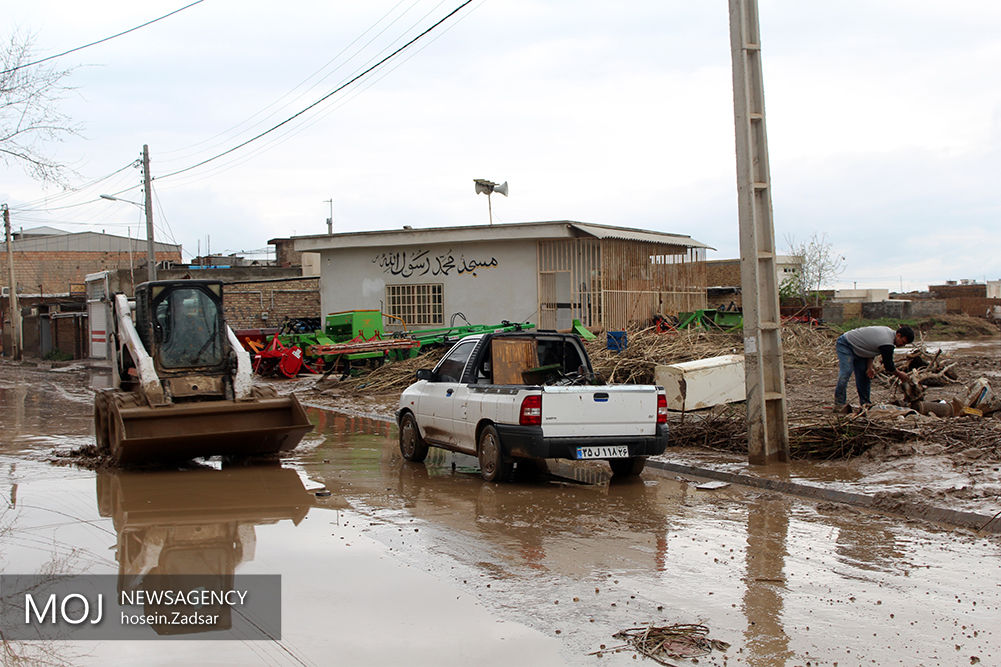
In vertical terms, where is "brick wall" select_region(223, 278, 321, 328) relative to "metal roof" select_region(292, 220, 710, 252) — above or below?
below

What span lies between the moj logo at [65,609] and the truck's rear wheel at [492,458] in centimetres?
481

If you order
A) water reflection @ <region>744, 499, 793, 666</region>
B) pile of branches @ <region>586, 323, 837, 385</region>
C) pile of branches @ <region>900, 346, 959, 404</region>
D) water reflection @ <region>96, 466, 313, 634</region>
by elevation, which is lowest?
water reflection @ <region>744, 499, 793, 666</region>

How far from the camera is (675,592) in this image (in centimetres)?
607

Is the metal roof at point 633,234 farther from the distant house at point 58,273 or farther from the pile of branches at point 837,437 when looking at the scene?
the distant house at point 58,273

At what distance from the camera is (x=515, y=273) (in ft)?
93.6

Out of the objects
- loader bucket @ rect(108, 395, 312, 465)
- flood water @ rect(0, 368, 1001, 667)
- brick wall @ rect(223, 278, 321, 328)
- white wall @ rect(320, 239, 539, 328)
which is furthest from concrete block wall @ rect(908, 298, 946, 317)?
loader bucket @ rect(108, 395, 312, 465)

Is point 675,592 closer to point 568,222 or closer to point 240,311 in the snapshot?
point 568,222

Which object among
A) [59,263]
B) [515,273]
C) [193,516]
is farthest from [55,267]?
[193,516]

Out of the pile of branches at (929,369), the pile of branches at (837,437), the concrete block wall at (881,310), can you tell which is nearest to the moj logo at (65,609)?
the pile of branches at (837,437)

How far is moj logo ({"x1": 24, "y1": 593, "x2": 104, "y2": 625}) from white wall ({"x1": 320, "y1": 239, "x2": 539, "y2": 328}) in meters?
22.4

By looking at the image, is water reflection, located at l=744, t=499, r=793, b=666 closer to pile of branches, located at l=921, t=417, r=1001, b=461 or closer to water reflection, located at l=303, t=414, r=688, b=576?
water reflection, located at l=303, t=414, r=688, b=576

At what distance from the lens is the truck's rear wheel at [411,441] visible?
12156 millimetres

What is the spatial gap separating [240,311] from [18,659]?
A: 34729 mm

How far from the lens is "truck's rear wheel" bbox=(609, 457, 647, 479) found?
10609mm
